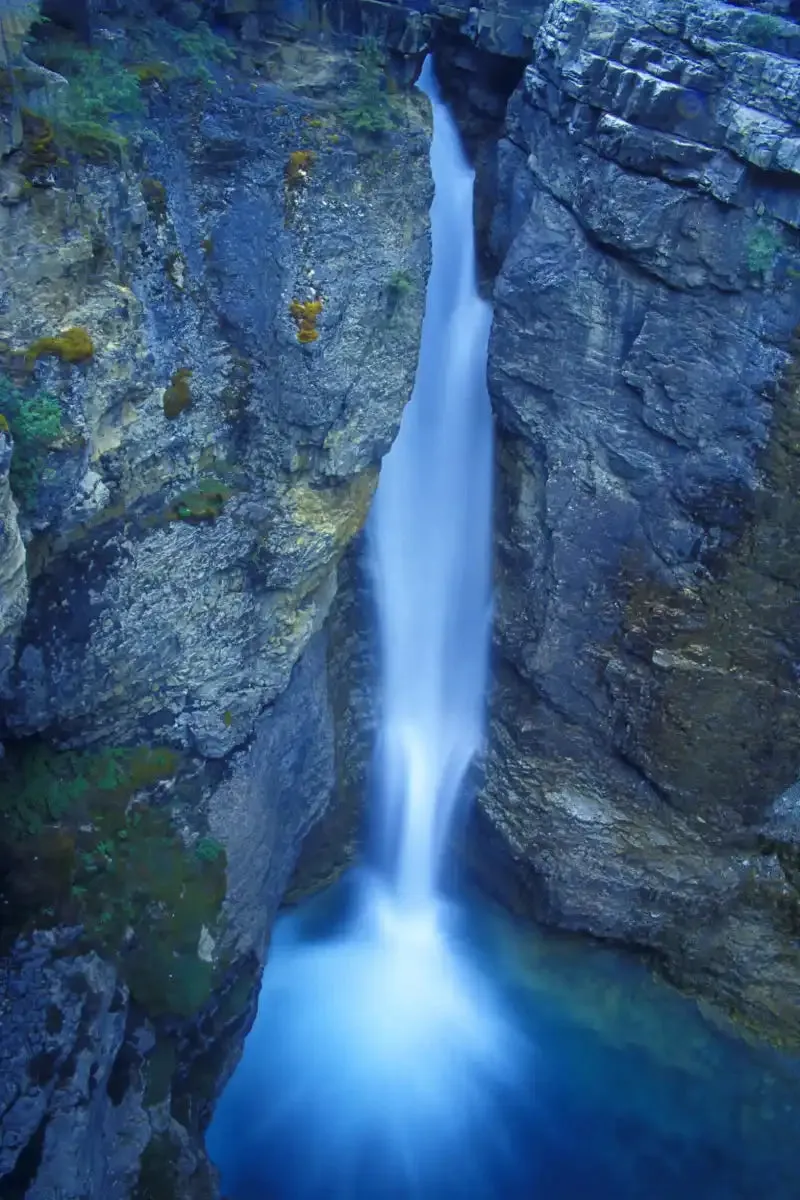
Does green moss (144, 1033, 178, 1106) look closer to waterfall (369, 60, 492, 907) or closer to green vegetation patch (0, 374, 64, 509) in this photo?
waterfall (369, 60, 492, 907)

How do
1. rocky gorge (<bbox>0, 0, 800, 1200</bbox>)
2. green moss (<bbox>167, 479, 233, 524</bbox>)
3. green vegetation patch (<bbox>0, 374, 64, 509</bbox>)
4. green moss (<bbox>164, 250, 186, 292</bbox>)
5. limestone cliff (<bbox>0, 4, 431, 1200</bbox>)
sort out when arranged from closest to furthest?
1. green vegetation patch (<bbox>0, 374, 64, 509</bbox>)
2. limestone cliff (<bbox>0, 4, 431, 1200</bbox>)
3. rocky gorge (<bbox>0, 0, 800, 1200</bbox>)
4. green moss (<bbox>164, 250, 186, 292</bbox>)
5. green moss (<bbox>167, 479, 233, 524</bbox>)

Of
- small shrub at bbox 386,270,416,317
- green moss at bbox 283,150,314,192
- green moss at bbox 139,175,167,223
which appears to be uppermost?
green moss at bbox 283,150,314,192

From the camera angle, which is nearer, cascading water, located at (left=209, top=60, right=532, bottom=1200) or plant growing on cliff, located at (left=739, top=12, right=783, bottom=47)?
plant growing on cliff, located at (left=739, top=12, right=783, bottom=47)

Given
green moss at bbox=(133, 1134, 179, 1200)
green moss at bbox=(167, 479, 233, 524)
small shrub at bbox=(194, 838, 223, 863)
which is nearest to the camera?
green moss at bbox=(133, 1134, 179, 1200)

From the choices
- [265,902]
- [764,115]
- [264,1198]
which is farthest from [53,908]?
[764,115]

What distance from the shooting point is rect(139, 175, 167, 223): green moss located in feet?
36.8

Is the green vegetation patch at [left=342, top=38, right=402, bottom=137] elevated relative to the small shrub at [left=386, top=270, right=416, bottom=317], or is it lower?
elevated

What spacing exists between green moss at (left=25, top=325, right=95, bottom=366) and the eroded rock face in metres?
6.66

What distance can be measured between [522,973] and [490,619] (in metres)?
5.71

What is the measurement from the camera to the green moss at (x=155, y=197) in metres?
11.2

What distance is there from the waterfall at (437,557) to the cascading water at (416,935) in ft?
0.08

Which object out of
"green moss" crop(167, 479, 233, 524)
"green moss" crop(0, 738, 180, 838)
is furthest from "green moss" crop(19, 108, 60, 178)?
"green moss" crop(0, 738, 180, 838)

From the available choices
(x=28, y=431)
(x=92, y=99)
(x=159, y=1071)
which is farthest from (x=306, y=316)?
(x=159, y=1071)

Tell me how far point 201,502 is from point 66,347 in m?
2.78
